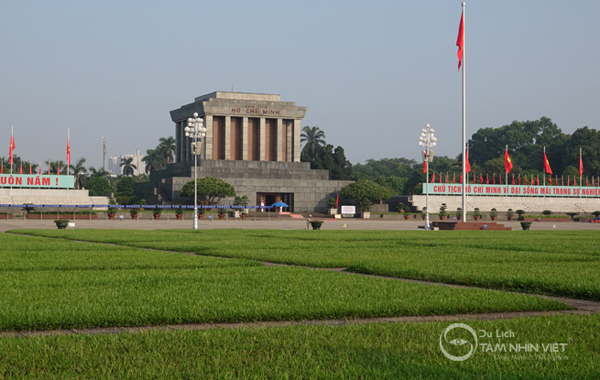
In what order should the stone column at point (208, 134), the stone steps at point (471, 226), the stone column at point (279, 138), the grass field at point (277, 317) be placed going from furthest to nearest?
the stone column at point (279, 138)
the stone column at point (208, 134)
the stone steps at point (471, 226)
the grass field at point (277, 317)

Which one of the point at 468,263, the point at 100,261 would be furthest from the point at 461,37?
the point at 100,261

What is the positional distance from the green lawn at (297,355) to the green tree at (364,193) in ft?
308

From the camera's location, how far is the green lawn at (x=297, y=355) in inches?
264

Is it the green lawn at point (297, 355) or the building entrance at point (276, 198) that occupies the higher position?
the building entrance at point (276, 198)

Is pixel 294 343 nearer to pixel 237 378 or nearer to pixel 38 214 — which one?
pixel 237 378

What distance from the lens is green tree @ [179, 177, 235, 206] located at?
9412 centimetres

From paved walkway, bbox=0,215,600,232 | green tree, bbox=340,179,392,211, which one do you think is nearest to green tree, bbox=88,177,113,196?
green tree, bbox=340,179,392,211

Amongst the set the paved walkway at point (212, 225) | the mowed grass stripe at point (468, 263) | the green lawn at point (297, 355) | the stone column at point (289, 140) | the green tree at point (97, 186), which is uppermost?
the stone column at point (289, 140)

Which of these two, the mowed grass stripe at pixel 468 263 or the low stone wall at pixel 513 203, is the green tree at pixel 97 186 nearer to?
the low stone wall at pixel 513 203

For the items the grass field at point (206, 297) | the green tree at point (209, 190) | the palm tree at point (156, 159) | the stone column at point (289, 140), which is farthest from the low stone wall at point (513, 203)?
the grass field at point (206, 297)

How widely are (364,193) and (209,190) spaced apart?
2378 cm

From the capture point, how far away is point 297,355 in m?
7.44

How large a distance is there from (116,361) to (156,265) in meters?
11.4

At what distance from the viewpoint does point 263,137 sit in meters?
114
